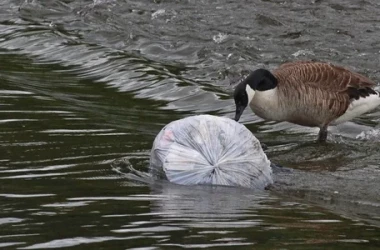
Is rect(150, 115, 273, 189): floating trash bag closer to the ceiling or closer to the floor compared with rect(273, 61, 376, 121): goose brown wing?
closer to the floor

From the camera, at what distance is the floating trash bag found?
8.70 m

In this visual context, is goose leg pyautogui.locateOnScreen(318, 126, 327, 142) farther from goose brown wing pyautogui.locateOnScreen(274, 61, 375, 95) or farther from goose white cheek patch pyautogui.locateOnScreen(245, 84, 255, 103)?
goose white cheek patch pyautogui.locateOnScreen(245, 84, 255, 103)

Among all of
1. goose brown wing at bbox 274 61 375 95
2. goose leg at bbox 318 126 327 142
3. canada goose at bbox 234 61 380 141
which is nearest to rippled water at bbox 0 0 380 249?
goose leg at bbox 318 126 327 142

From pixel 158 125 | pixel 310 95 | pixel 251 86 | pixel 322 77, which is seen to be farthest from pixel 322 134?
pixel 158 125

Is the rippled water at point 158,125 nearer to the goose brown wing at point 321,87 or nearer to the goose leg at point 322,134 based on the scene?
the goose leg at point 322,134

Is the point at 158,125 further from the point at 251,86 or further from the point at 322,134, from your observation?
the point at 322,134

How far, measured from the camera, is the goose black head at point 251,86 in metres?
10.8

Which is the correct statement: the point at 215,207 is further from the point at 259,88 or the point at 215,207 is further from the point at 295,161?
the point at 259,88

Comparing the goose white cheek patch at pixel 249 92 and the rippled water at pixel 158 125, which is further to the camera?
the goose white cheek patch at pixel 249 92

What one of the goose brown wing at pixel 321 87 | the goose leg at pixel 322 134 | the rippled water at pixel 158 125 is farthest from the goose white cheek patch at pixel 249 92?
the goose leg at pixel 322 134

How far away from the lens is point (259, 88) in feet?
36.3

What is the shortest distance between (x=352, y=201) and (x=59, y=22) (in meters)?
11.0

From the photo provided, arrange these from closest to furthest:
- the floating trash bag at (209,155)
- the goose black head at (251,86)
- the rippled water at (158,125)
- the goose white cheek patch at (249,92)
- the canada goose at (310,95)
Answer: the rippled water at (158,125) → the floating trash bag at (209,155) → the goose black head at (251,86) → the goose white cheek patch at (249,92) → the canada goose at (310,95)

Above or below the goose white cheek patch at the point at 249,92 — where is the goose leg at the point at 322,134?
below
